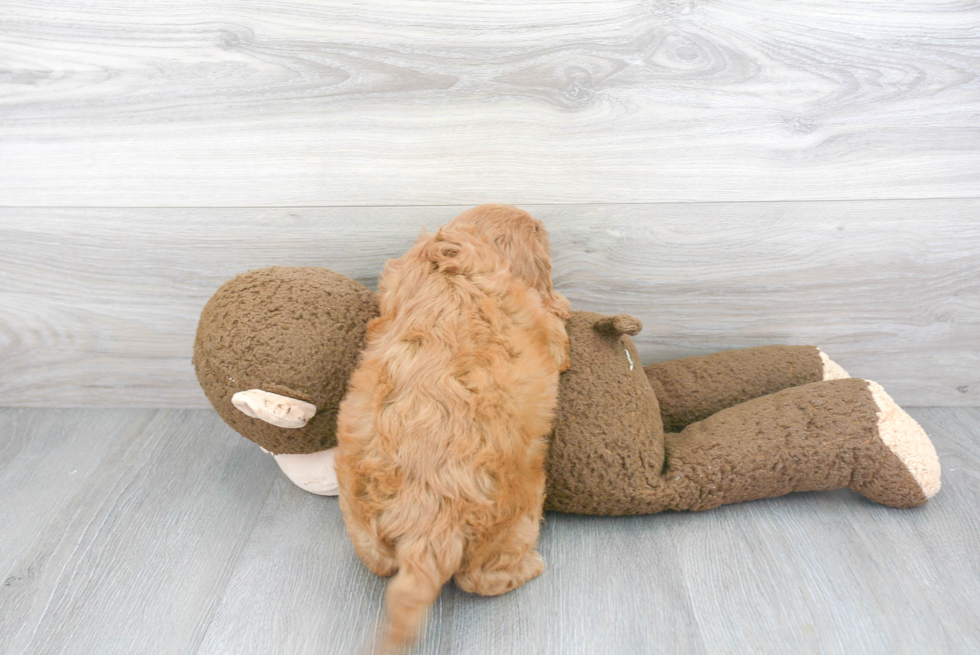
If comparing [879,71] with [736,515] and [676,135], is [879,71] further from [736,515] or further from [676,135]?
[736,515]

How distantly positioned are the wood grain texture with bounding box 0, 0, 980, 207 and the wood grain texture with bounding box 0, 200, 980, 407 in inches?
1.8

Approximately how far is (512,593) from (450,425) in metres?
0.28

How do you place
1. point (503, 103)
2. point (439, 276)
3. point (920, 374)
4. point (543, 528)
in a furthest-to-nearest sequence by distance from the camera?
point (920, 374) → point (503, 103) → point (543, 528) → point (439, 276)

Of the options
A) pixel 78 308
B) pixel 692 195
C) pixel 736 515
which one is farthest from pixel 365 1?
pixel 736 515

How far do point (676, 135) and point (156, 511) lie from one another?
1116 millimetres

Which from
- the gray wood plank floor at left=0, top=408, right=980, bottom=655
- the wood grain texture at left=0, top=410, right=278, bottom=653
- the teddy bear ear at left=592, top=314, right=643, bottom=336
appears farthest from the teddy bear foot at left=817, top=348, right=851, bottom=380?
the wood grain texture at left=0, top=410, right=278, bottom=653

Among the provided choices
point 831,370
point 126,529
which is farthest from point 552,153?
point 126,529

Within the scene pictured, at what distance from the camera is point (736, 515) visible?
1.02 metres

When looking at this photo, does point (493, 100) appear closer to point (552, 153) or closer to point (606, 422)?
point (552, 153)

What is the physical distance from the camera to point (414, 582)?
0.73 meters

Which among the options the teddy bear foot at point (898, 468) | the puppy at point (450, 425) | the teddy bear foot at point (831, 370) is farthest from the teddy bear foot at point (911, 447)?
the puppy at point (450, 425)

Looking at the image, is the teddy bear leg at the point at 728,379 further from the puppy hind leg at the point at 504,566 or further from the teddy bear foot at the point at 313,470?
the teddy bear foot at the point at 313,470

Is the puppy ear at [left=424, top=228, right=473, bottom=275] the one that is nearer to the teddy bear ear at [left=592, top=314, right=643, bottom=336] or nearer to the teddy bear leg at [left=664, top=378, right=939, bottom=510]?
the teddy bear ear at [left=592, top=314, right=643, bottom=336]

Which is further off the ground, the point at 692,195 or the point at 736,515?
the point at 692,195
